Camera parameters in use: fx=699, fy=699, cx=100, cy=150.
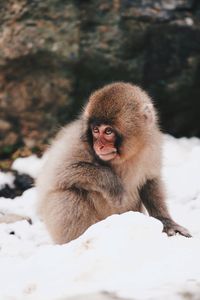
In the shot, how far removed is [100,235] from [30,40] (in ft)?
11.7

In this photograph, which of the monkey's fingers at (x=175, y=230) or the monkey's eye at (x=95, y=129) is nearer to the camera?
the monkey's eye at (x=95, y=129)

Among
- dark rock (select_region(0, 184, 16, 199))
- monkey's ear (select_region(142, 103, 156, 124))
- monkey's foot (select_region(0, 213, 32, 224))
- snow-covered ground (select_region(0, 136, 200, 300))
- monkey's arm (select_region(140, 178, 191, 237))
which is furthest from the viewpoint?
dark rock (select_region(0, 184, 16, 199))

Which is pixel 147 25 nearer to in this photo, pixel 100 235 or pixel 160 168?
pixel 160 168

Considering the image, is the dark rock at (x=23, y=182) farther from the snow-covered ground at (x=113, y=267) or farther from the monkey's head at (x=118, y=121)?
the snow-covered ground at (x=113, y=267)

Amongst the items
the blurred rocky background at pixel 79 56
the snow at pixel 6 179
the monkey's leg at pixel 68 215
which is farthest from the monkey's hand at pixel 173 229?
the blurred rocky background at pixel 79 56

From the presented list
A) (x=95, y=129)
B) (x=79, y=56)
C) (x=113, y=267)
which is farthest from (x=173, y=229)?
(x=79, y=56)

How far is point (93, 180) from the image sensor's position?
4.88 meters

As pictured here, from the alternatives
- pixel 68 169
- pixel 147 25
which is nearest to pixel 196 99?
pixel 147 25

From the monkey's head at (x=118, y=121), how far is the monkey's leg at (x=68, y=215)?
35 cm

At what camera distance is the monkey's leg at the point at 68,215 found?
491 cm

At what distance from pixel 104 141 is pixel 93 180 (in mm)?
295

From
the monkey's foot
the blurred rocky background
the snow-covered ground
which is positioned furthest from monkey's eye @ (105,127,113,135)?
the blurred rocky background

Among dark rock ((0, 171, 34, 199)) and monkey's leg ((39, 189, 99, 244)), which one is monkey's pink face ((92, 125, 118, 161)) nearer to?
monkey's leg ((39, 189, 99, 244))

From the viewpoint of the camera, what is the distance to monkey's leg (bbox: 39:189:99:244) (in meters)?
4.91
